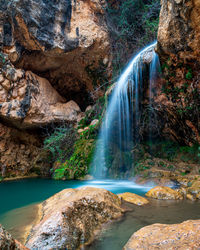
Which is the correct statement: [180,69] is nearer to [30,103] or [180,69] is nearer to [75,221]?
[75,221]

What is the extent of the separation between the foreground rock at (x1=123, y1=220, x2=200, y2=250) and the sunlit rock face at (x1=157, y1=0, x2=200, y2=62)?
4313 mm

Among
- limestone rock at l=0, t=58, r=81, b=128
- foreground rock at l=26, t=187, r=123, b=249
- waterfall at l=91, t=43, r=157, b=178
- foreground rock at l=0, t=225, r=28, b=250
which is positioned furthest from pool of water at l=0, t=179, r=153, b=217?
limestone rock at l=0, t=58, r=81, b=128

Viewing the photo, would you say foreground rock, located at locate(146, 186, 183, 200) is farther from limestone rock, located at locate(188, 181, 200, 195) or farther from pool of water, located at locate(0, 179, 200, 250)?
limestone rock, located at locate(188, 181, 200, 195)

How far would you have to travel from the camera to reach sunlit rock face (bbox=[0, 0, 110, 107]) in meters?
7.80

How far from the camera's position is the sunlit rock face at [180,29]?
418cm

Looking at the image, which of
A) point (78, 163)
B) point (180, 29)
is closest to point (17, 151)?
point (78, 163)

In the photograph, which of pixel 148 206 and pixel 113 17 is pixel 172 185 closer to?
pixel 148 206

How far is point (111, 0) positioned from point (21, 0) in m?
5.06

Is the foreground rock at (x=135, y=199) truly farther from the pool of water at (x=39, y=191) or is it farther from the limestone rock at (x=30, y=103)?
the limestone rock at (x=30, y=103)

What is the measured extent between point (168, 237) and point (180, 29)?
4.71 m

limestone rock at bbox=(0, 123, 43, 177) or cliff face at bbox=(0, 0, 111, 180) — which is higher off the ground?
cliff face at bbox=(0, 0, 111, 180)

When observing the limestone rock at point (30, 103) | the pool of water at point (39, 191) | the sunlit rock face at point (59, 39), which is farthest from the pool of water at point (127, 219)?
the sunlit rock face at point (59, 39)

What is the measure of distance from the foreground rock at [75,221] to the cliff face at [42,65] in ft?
22.4

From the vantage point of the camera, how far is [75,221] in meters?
2.18
